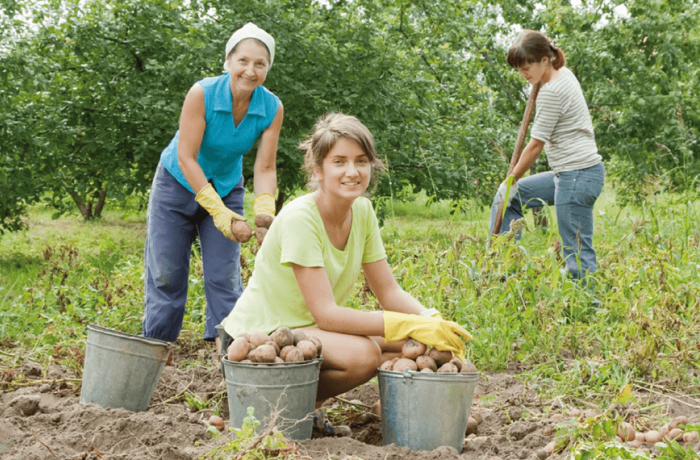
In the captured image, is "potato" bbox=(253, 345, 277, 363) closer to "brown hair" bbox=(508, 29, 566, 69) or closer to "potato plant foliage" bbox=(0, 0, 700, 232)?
"brown hair" bbox=(508, 29, 566, 69)

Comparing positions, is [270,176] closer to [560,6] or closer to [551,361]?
[551,361]

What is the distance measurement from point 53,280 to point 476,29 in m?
5.75

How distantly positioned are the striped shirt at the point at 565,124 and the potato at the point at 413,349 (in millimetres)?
2129

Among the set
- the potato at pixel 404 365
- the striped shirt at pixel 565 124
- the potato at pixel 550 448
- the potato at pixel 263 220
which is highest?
the striped shirt at pixel 565 124

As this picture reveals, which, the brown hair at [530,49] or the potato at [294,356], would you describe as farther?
the brown hair at [530,49]

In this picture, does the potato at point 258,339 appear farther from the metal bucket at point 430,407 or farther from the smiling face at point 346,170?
the smiling face at point 346,170

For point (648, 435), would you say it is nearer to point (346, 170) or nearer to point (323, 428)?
point (323, 428)

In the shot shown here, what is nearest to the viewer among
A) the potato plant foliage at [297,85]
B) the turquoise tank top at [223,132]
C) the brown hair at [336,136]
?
the brown hair at [336,136]

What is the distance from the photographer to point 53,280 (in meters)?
4.80

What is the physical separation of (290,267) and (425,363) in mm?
602

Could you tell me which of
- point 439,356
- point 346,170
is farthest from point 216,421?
point 346,170

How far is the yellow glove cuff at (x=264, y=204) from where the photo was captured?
3055 millimetres

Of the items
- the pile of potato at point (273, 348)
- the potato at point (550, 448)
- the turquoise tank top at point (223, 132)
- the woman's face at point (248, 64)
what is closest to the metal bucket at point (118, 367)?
the pile of potato at point (273, 348)

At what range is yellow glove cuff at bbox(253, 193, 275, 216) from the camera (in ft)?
10.0
